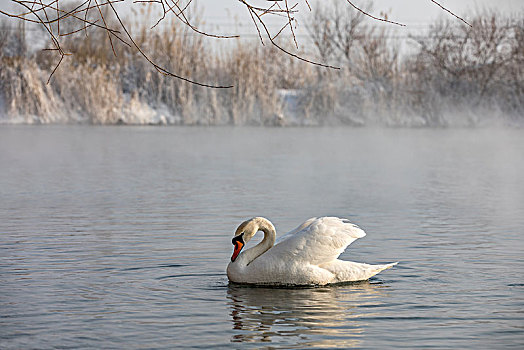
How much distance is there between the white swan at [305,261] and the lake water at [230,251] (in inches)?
4.1

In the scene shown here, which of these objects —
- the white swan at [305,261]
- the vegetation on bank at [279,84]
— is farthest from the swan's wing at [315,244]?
the vegetation on bank at [279,84]

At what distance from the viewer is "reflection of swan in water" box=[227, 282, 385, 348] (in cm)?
487

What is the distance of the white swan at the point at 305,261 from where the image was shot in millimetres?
6109

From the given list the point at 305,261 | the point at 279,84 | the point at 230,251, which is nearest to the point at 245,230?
the point at 305,261

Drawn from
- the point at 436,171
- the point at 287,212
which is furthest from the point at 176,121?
the point at 287,212

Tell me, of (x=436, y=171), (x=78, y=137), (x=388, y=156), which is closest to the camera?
(x=436, y=171)

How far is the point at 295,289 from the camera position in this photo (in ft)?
20.1

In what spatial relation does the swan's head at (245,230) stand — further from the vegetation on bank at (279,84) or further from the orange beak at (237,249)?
the vegetation on bank at (279,84)

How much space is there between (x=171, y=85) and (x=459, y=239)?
20.6 metres

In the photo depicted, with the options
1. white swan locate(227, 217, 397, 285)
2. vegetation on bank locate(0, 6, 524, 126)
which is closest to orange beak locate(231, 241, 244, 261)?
white swan locate(227, 217, 397, 285)

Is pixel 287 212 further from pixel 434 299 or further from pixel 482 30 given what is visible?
pixel 482 30

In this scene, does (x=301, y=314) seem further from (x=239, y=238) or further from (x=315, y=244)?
(x=239, y=238)

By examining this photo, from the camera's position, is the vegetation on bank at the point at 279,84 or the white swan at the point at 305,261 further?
the vegetation on bank at the point at 279,84

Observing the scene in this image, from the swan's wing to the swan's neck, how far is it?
118mm
